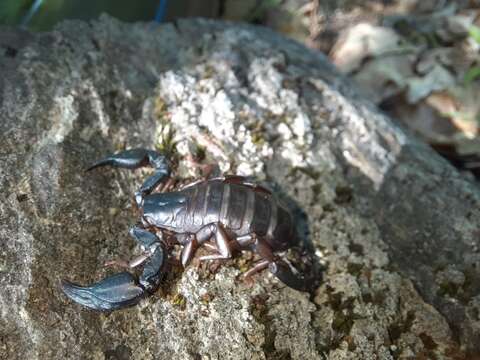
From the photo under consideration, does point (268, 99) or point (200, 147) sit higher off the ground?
point (268, 99)

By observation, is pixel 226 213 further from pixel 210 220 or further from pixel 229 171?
pixel 229 171

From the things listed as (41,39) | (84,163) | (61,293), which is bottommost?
(61,293)

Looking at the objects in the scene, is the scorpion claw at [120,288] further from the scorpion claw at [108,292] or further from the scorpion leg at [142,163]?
the scorpion leg at [142,163]

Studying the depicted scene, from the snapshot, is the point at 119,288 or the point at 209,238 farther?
the point at 209,238

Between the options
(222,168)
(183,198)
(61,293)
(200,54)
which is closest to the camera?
(61,293)

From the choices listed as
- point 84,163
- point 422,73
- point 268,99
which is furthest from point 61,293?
point 422,73

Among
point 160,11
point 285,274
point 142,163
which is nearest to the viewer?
point 285,274

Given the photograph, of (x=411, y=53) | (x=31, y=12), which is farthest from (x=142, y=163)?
(x=411, y=53)

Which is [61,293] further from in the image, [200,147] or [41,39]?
[41,39]
